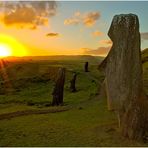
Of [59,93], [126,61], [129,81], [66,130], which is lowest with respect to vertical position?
[66,130]

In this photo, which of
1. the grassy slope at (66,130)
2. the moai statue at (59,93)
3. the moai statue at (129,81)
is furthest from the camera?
the moai statue at (59,93)

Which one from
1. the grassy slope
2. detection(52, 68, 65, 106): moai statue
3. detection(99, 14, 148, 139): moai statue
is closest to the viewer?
the grassy slope

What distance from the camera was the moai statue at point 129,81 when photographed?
17.0 m

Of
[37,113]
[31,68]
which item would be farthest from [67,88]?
[31,68]

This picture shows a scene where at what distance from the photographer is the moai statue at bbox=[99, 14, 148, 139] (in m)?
17.0

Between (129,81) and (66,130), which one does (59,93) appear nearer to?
(66,130)

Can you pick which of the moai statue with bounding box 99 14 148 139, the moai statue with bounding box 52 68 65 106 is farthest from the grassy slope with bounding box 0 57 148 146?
the moai statue with bounding box 52 68 65 106

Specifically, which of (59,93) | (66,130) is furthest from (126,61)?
(59,93)

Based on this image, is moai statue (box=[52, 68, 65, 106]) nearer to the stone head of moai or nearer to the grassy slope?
the grassy slope

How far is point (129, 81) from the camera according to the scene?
17.0 m

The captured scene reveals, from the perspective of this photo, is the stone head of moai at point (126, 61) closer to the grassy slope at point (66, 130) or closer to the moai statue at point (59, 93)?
the grassy slope at point (66, 130)

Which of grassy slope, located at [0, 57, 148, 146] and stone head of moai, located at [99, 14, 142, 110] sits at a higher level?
stone head of moai, located at [99, 14, 142, 110]

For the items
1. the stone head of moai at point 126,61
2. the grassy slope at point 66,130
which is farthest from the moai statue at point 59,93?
the stone head of moai at point 126,61

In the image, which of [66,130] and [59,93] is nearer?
[66,130]
